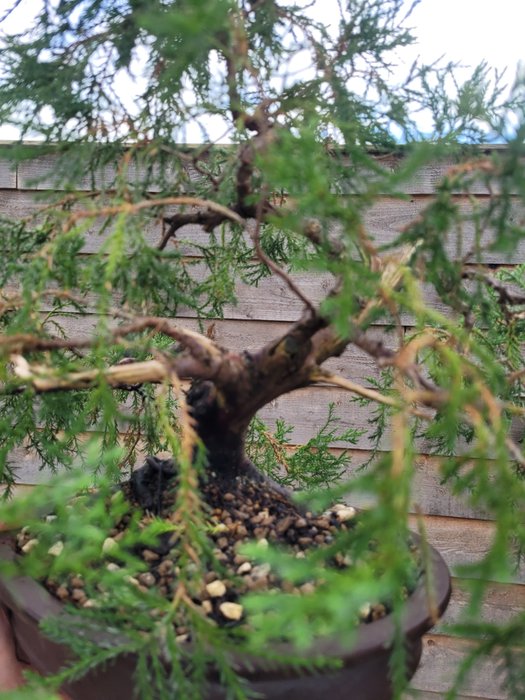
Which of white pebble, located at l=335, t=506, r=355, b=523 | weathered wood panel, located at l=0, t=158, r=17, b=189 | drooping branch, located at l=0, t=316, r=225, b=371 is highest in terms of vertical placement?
weathered wood panel, located at l=0, t=158, r=17, b=189

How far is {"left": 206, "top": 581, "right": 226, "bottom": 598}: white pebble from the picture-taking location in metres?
0.66

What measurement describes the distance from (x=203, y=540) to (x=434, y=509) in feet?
4.44

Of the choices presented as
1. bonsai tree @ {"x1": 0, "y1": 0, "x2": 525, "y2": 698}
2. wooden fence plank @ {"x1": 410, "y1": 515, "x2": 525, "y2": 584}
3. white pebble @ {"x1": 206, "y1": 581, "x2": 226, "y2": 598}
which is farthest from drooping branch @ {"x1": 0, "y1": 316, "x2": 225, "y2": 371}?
wooden fence plank @ {"x1": 410, "y1": 515, "x2": 525, "y2": 584}

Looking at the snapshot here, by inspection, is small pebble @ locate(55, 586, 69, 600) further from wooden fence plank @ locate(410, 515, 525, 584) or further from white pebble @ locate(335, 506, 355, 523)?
wooden fence plank @ locate(410, 515, 525, 584)

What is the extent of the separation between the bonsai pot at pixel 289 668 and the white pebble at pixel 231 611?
0.08 metres

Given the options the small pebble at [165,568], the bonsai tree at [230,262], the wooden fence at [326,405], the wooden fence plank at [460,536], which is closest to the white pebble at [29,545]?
the bonsai tree at [230,262]

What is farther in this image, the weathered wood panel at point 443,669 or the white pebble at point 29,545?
the weathered wood panel at point 443,669

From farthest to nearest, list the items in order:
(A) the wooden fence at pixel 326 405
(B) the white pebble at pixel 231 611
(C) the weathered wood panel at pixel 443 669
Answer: (C) the weathered wood panel at pixel 443 669
(A) the wooden fence at pixel 326 405
(B) the white pebble at pixel 231 611

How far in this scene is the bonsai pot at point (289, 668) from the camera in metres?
0.56

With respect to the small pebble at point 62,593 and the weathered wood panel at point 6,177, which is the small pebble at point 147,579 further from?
the weathered wood panel at point 6,177

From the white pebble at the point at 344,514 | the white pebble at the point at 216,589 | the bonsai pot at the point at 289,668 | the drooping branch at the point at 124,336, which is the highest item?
the drooping branch at the point at 124,336

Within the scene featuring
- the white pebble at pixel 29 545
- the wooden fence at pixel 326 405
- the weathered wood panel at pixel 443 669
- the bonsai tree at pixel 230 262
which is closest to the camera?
the bonsai tree at pixel 230 262

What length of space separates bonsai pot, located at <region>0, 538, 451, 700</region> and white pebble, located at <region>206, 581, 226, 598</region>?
4.1 inches

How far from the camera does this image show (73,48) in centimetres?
71
